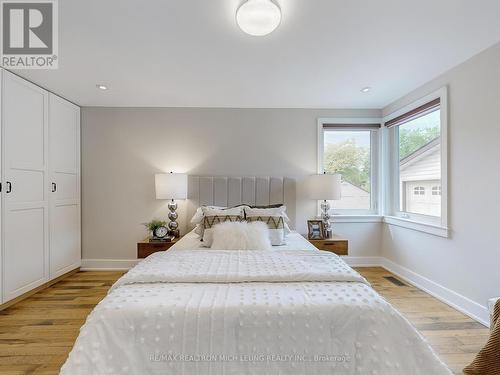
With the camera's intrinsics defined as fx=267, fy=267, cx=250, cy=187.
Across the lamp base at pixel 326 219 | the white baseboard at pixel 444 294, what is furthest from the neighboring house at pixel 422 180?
the lamp base at pixel 326 219

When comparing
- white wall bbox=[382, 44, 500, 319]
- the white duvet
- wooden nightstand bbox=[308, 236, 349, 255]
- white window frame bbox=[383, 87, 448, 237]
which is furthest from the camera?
wooden nightstand bbox=[308, 236, 349, 255]

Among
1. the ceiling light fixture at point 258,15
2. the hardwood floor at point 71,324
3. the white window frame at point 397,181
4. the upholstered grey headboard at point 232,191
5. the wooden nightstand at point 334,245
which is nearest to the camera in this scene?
the ceiling light fixture at point 258,15

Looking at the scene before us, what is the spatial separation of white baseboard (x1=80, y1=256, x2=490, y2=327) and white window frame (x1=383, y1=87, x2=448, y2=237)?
0.57m

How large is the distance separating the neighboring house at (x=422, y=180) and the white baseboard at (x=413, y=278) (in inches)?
30.6

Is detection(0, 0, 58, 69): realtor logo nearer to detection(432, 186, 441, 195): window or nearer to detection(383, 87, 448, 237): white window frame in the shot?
detection(383, 87, 448, 237): white window frame

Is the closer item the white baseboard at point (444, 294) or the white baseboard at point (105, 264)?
the white baseboard at point (444, 294)

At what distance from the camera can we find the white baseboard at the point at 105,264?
3.75 metres

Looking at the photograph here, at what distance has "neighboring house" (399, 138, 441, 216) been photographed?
2990mm

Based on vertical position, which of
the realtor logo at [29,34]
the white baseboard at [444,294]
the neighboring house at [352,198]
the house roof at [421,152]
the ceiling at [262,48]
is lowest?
the white baseboard at [444,294]

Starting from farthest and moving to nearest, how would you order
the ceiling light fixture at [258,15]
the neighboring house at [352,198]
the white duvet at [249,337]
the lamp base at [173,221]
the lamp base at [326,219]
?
1. the neighboring house at [352,198]
2. the lamp base at [173,221]
3. the lamp base at [326,219]
4. the ceiling light fixture at [258,15]
5. the white duvet at [249,337]

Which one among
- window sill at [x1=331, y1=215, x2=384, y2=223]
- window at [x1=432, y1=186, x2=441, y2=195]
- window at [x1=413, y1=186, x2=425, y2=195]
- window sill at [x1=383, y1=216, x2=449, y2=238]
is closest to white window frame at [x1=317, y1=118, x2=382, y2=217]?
window sill at [x1=331, y1=215, x2=384, y2=223]

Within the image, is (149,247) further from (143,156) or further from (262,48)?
(262,48)

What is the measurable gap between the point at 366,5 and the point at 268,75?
1.17 metres

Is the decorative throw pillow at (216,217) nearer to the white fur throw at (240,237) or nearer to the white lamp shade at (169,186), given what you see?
the white fur throw at (240,237)
